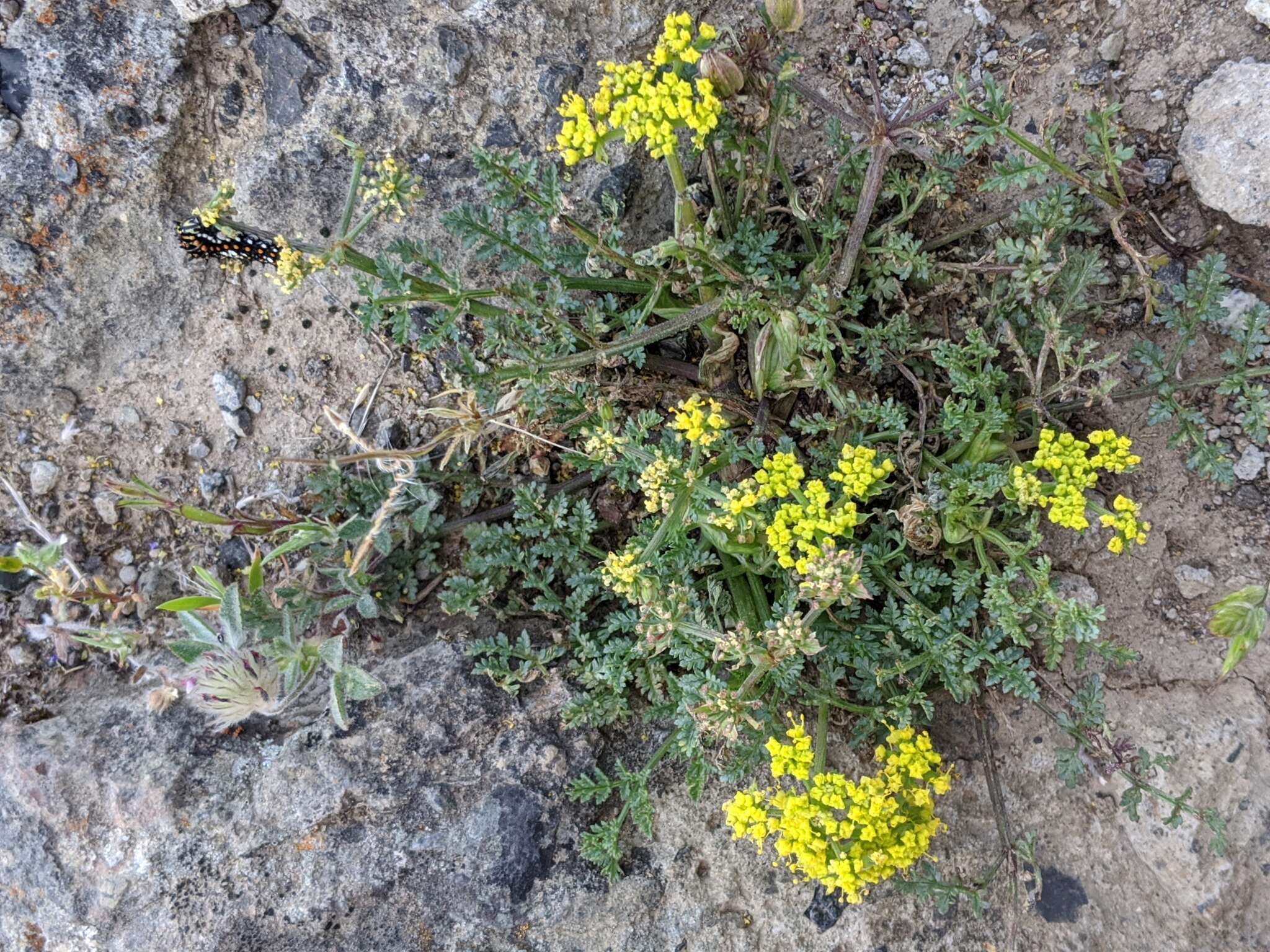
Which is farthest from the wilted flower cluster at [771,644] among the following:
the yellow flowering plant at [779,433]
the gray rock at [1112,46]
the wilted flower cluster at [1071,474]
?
the gray rock at [1112,46]

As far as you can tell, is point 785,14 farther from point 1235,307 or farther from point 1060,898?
point 1060,898

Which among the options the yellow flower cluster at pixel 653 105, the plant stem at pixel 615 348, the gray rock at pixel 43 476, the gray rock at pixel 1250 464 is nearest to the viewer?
the yellow flower cluster at pixel 653 105

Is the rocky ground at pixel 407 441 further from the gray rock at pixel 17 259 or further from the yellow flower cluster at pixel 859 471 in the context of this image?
the yellow flower cluster at pixel 859 471

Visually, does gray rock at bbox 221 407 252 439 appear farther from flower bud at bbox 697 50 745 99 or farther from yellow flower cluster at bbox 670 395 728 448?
flower bud at bbox 697 50 745 99

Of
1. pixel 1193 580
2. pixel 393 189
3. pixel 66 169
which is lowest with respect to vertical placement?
pixel 1193 580

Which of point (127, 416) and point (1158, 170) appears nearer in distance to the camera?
point (1158, 170)

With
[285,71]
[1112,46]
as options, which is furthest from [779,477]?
[285,71]

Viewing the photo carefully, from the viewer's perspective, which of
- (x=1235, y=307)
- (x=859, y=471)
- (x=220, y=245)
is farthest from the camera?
(x=220, y=245)

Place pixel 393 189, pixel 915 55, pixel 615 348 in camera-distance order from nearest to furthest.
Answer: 1. pixel 393 189
2. pixel 615 348
3. pixel 915 55
